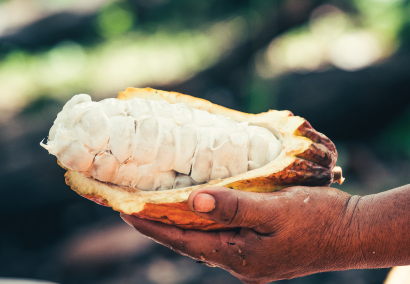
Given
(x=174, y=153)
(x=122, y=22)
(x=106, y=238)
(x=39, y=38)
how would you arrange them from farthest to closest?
(x=122, y=22)
(x=39, y=38)
(x=106, y=238)
(x=174, y=153)

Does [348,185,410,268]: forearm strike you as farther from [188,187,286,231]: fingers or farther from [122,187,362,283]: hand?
[188,187,286,231]: fingers

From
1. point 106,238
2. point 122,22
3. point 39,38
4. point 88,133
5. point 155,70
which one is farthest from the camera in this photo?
point 122,22

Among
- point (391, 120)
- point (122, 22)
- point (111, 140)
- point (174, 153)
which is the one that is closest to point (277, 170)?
point (174, 153)

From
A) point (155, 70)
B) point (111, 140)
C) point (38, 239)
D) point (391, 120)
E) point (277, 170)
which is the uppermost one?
point (111, 140)

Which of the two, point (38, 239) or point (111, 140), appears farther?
point (38, 239)

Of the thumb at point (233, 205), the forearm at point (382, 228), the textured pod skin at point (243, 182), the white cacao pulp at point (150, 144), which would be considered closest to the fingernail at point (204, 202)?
the thumb at point (233, 205)

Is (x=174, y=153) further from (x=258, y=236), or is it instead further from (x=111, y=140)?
(x=258, y=236)

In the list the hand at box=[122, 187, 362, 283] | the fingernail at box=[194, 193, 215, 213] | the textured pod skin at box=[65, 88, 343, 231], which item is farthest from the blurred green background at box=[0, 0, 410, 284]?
the fingernail at box=[194, 193, 215, 213]
